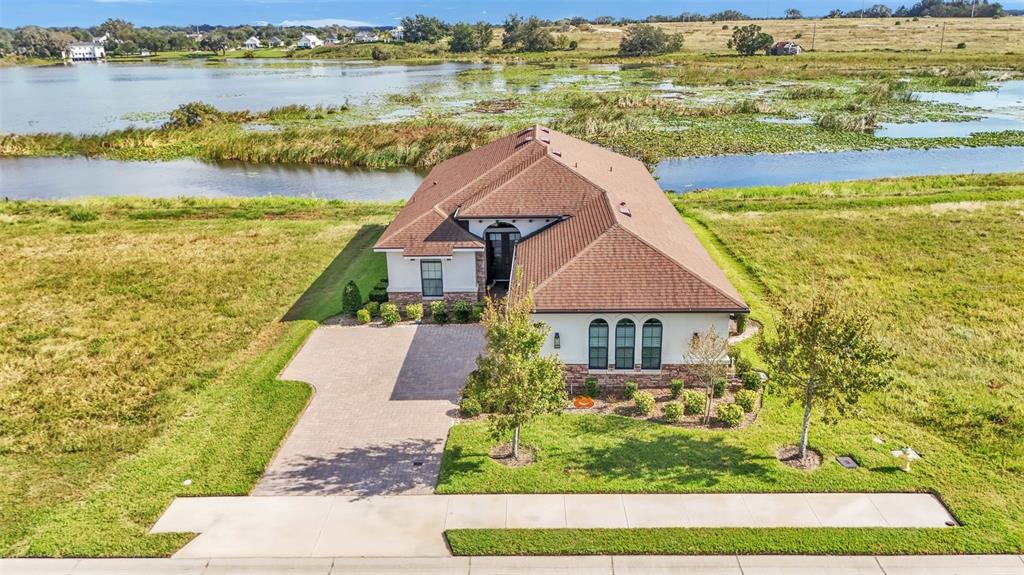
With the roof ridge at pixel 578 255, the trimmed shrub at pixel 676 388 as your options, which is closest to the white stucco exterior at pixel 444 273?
the roof ridge at pixel 578 255

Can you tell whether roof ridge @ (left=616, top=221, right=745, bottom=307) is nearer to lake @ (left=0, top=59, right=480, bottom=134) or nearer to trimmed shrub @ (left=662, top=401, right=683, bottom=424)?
trimmed shrub @ (left=662, top=401, right=683, bottom=424)

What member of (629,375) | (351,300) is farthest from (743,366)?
(351,300)

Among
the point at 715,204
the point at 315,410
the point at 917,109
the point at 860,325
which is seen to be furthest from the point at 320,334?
the point at 917,109

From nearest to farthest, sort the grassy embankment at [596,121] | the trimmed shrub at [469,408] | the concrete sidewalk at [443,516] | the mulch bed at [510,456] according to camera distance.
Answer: the concrete sidewalk at [443,516] → the mulch bed at [510,456] → the trimmed shrub at [469,408] → the grassy embankment at [596,121]

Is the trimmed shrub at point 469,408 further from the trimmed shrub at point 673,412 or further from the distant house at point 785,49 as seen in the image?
the distant house at point 785,49

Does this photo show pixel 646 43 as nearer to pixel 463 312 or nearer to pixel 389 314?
pixel 463 312

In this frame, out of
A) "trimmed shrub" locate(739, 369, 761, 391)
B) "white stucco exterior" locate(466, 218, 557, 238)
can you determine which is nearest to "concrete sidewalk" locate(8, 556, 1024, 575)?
"trimmed shrub" locate(739, 369, 761, 391)

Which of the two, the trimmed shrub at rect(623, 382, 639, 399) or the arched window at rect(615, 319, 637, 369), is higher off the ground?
the arched window at rect(615, 319, 637, 369)
